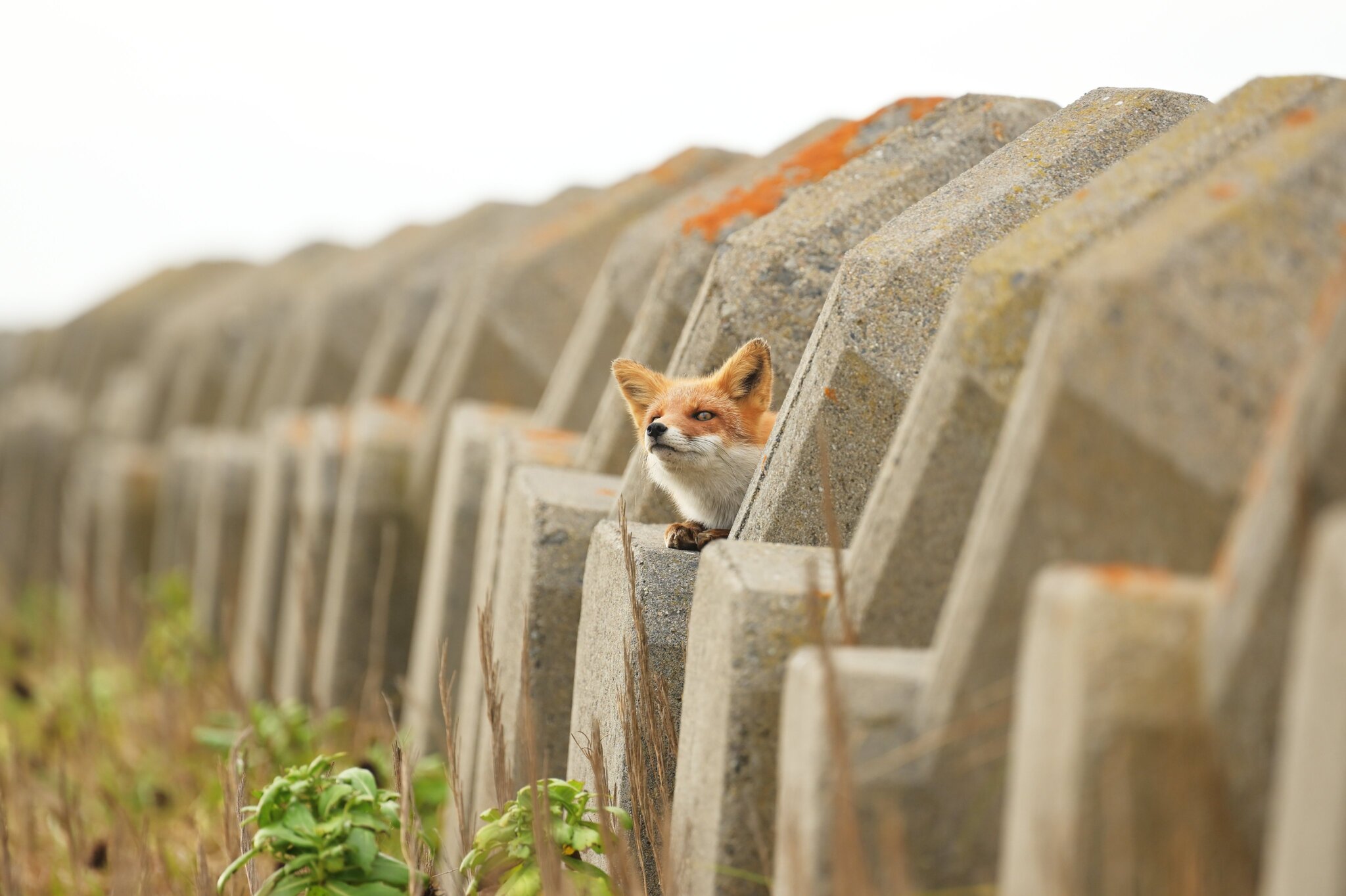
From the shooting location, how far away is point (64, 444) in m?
15.8

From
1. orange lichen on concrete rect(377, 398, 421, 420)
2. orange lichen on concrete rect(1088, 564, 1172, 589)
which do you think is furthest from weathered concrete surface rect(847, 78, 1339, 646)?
orange lichen on concrete rect(377, 398, 421, 420)

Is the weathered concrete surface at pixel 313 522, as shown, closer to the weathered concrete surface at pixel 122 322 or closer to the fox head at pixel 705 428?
the fox head at pixel 705 428

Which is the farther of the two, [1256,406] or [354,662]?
[354,662]

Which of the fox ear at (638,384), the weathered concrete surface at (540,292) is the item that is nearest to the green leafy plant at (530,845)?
the fox ear at (638,384)

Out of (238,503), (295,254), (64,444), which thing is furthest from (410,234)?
(64,444)

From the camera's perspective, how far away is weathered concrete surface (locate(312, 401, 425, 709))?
712 cm

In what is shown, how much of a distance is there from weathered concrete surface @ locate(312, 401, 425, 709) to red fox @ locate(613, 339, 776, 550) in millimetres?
2770

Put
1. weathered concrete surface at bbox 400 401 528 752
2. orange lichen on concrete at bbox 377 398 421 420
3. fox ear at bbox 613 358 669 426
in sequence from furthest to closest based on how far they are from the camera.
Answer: orange lichen on concrete at bbox 377 398 421 420
weathered concrete surface at bbox 400 401 528 752
fox ear at bbox 613 358 669 426

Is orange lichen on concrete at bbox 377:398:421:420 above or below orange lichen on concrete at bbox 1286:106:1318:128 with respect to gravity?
below

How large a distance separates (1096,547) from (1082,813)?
0.48m

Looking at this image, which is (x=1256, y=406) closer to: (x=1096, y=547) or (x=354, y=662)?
(x=1096, y=547)

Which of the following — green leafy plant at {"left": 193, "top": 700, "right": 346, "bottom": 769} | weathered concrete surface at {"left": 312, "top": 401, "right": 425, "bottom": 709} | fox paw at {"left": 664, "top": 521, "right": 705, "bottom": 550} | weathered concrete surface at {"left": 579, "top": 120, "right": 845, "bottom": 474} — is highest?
weathered concrete surface at {"left": 579, "top": 120, "right": 845, "bottom": 474}

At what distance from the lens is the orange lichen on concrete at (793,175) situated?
4.77 m

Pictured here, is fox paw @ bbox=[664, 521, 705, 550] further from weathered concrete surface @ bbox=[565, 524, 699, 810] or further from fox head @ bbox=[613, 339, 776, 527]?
fox head @ bbox=[613, 339, 776, 527]
